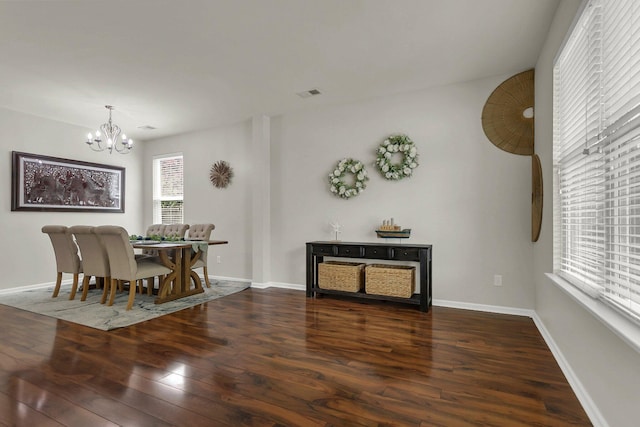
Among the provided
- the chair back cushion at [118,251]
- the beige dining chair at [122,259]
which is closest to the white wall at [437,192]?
the beige dining chair at [122,259]

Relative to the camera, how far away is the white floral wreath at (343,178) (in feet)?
14.8

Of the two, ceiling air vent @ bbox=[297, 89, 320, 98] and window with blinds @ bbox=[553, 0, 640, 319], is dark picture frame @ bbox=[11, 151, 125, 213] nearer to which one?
ceiling air vent @ bbox=[297, 89, 320, 98]

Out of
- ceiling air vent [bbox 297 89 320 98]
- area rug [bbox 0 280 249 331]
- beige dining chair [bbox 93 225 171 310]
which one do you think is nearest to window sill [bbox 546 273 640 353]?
ceiling air vent [bbox 297 89 320 98]

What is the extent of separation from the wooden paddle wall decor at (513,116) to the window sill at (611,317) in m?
1.61

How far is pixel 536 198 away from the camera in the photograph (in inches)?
127

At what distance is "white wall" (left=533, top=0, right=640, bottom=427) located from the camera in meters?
1.43

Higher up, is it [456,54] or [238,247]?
[456,54]

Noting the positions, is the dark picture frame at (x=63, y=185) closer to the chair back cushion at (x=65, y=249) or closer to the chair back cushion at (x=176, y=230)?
the chair back cushion at (x=65, y=249)

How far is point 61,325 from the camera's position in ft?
11.0

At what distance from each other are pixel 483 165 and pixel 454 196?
1.50 ft

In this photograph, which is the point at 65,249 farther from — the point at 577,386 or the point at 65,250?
the point at 577,386

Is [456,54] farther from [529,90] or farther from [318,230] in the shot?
[318,230]

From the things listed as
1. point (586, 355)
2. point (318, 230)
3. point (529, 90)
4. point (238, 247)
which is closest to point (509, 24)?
point (529, 90)

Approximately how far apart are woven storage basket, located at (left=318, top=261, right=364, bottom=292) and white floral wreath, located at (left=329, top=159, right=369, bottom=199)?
955mm
